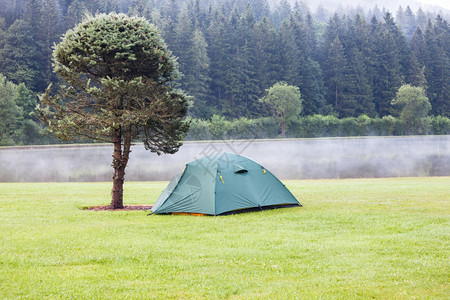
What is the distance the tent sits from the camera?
13.4m

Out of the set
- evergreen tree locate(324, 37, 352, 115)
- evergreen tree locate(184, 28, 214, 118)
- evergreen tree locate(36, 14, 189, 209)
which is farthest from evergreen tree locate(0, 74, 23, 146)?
evergreen tree locate(324, 37, 352, 115)

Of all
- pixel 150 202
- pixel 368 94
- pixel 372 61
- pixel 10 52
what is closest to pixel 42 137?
pixel 10 52

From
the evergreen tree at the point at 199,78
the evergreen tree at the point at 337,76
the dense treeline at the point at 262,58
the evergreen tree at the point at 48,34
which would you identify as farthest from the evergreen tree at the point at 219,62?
the evergreen tree at the point at 48,34

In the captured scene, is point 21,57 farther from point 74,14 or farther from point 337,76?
point 337,76

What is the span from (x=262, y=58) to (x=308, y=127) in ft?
65.5

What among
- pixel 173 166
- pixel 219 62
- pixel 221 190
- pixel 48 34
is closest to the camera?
pixel 221 190

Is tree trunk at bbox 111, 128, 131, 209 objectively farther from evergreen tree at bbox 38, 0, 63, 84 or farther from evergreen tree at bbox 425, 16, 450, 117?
evergreen tree at bbox 425, 16, 450, 117

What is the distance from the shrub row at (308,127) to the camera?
7031cm

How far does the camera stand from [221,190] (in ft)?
44.4

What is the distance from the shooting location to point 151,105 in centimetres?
1482

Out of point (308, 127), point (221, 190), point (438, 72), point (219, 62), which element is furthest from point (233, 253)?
point (438, 72)

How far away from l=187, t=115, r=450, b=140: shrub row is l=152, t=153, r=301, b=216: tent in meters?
51.3

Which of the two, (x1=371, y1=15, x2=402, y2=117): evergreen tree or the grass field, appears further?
(x1=371, y1=15, x2=402, y2=117): evergreen tree

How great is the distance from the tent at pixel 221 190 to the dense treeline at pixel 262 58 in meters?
70.7
